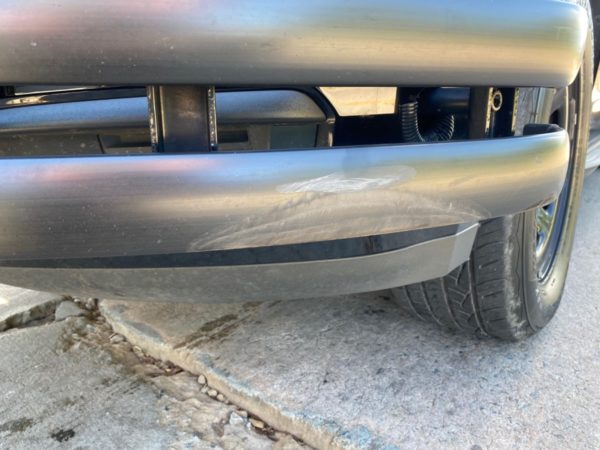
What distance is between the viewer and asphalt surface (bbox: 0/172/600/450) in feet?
4.22

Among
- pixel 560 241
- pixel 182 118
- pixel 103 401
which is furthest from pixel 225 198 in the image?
pixel 560 241

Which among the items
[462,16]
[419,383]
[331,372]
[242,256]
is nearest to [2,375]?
[331,372]

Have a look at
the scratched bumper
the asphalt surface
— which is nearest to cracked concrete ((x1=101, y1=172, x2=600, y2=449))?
the asphalt surface

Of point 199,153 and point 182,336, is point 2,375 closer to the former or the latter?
point 182,336

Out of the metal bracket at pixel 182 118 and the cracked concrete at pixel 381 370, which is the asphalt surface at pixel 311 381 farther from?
the metal bracket at pixel 182 118

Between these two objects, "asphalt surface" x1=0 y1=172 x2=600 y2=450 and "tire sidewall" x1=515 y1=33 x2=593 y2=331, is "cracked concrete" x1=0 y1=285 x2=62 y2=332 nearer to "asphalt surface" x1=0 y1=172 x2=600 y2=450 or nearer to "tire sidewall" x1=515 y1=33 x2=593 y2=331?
"asphalt surface" x1=0 y1=172 x2=600 y2=450

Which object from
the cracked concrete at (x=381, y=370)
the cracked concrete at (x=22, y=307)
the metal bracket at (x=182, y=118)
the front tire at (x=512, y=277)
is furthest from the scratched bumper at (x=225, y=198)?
the cracked concrete at (x=22, y=307)

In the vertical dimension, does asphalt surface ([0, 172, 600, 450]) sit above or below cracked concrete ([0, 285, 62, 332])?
above

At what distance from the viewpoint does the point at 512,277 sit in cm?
134

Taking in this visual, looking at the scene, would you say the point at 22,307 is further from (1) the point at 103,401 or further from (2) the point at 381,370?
(2) the point at 381,370

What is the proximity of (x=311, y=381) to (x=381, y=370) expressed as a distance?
0.20m

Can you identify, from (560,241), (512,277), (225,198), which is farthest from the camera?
(560,241)

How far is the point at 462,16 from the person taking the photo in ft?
2.71

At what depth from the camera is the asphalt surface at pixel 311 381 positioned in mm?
1287
